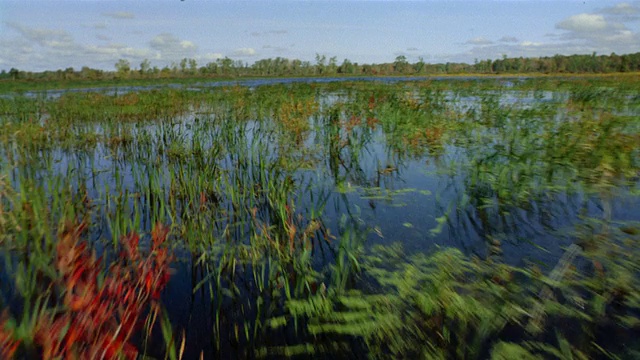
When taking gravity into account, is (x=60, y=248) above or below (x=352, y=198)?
above

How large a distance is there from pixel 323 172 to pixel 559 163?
3.79 meters

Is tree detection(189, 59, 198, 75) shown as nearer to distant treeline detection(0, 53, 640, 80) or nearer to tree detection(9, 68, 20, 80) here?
distant treeline detection(0, 53, 640, 80)

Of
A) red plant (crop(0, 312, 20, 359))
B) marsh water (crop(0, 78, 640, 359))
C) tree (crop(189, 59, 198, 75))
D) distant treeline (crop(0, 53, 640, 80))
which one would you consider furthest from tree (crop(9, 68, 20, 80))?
red plant (crop(0, 312, 20, 359))

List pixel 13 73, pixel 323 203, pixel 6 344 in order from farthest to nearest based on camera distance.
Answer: pixel 13 73 < pixel 323 203 < pixel 6 344

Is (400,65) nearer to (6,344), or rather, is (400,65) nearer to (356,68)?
(356,68)

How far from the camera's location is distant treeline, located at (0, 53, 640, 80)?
202ft

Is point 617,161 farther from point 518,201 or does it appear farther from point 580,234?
point 580,234

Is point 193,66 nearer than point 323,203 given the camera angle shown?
No

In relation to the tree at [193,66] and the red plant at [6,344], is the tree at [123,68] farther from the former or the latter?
the red plant at [6,344]

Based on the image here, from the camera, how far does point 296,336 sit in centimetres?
268

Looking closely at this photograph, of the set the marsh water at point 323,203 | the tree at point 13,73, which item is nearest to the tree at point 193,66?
the tree at point 13,73

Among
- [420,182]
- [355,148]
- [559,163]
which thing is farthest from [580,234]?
[355,148]

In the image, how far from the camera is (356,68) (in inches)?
3986

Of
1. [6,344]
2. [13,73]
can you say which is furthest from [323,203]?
[13,73]
